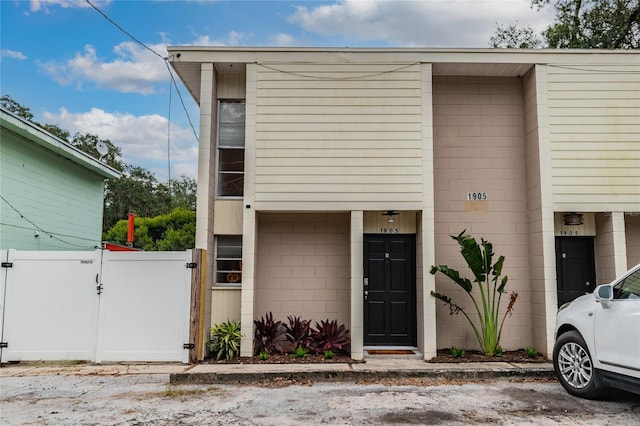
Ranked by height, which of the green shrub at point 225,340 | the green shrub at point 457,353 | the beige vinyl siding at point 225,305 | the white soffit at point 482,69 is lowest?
the green shrub at point 457,353

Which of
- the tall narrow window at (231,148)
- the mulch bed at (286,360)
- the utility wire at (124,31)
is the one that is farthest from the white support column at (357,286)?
the utility wire at (124,31)

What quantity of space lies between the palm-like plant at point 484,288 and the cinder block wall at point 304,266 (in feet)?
6.05

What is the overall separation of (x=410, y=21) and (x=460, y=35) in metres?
2.66

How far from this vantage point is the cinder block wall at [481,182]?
8.58m

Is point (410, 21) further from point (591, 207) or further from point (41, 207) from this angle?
point (41, 207)

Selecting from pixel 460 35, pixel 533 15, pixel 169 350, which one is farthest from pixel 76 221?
pixel 533 15

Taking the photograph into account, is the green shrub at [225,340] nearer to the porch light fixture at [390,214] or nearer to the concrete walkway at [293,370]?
the concrete walkway at [293,370]

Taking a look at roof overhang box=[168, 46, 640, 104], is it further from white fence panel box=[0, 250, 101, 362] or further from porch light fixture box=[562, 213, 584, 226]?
white fence panel box=[0, 250, 101, 362]

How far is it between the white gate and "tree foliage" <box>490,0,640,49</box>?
15.1 metres

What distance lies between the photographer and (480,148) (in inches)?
353

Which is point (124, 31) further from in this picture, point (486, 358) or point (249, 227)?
point (486, 358)

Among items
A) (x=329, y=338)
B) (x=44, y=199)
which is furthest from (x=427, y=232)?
(x=44, y=199)

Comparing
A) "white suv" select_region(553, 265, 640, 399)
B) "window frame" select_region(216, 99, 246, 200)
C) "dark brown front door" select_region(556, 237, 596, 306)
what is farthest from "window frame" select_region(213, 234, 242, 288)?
"dark brown front door" select_region(556, 237, 596, 306)

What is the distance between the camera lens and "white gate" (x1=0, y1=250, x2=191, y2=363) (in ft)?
25.2
